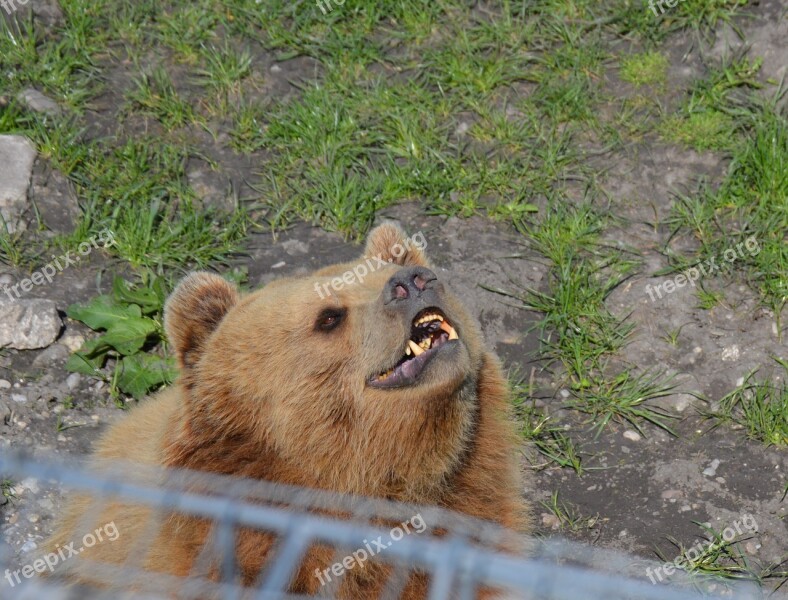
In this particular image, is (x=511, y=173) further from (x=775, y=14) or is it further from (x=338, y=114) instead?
(x=775, y=14)

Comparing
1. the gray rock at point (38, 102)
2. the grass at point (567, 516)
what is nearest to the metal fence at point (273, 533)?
the grass at point (567, 516)

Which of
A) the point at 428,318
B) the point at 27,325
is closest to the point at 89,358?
the point at 27,325

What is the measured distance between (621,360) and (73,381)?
281 centimetres

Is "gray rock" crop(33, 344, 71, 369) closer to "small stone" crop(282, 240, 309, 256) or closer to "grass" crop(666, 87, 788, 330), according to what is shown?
"small stone" crop(282, 240, 309, 256)

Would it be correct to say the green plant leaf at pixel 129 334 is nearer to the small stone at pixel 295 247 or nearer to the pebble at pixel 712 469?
the small stone at pixel 295 247

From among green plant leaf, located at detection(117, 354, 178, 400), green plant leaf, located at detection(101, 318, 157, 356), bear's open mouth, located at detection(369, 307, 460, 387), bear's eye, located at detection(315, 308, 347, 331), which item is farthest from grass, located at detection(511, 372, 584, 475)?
green plant leaf, located at detection(101, 318, 157, 356)

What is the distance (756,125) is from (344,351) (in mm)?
3437

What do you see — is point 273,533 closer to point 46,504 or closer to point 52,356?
point 46,504

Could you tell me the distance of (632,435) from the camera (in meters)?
5.05

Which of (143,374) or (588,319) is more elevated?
(143,374)

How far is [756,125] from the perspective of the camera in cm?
591

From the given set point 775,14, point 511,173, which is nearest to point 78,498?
point 511,173

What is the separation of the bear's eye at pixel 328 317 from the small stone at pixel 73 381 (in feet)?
6.60

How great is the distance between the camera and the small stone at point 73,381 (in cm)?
512
